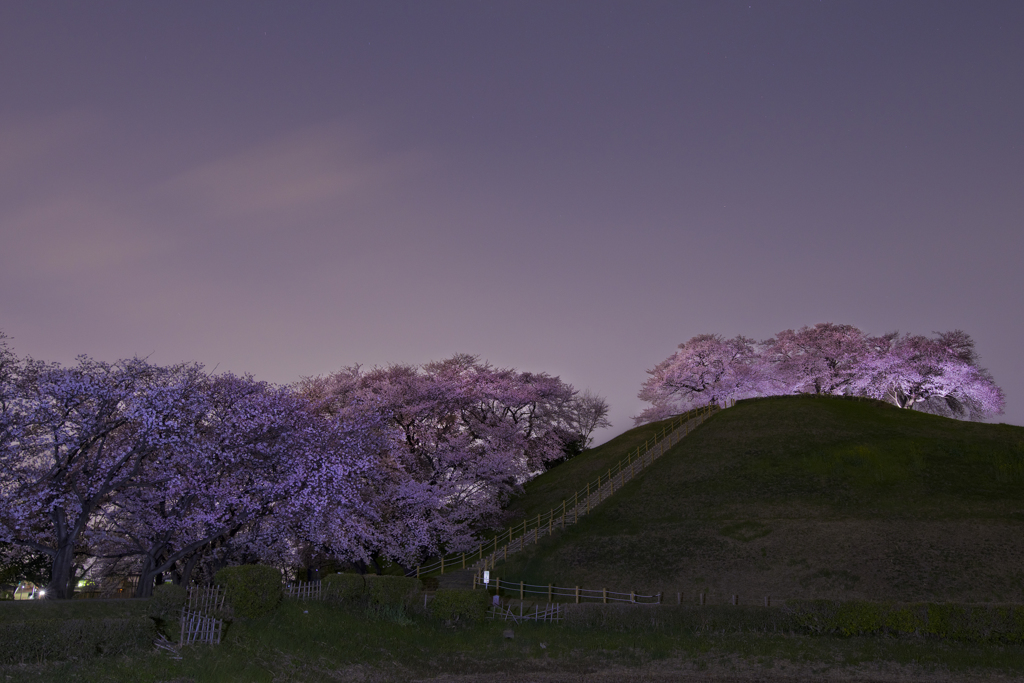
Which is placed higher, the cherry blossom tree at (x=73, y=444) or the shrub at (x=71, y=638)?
the cherry blossom tree at (x=73, y=444)

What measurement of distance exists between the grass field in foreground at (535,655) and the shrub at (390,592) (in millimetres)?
1417

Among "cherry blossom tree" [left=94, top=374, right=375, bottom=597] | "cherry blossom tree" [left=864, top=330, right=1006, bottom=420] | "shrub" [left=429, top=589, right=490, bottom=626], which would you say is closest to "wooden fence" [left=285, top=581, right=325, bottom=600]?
"cherry blossom tree" [left=94, top=374, right=375, bottom=597]

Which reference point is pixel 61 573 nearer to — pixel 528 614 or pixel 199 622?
pixel 199 622

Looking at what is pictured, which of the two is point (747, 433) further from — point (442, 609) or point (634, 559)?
point (442, 609)

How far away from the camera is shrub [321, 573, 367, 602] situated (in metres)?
31.3

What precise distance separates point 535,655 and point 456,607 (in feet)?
15.6

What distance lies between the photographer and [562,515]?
177 feet

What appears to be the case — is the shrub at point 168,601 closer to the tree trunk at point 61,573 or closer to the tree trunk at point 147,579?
the tree trunk at point 61,573

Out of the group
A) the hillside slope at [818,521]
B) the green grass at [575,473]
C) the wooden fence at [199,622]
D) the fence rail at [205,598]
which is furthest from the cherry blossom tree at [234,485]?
the green grass at [575,473]

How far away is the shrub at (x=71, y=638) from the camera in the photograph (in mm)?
18188

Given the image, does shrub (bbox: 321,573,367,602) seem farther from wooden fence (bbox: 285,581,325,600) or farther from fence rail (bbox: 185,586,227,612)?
fence rail (bbox: 185,586,227,612)

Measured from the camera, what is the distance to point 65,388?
96.0 feet

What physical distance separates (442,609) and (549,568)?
15402 mm

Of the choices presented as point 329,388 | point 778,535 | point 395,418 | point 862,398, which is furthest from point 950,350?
point 329,388
